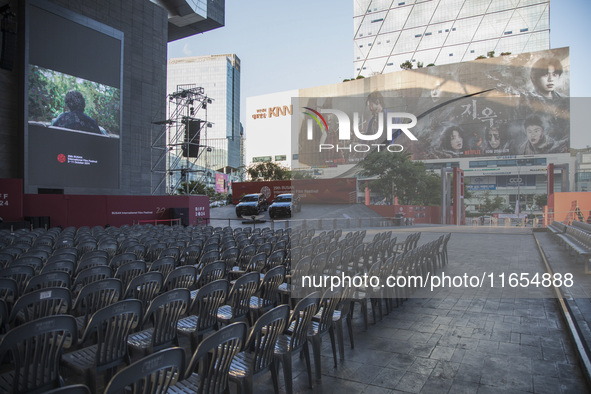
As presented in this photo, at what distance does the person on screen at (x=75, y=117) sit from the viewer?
60.2 ft

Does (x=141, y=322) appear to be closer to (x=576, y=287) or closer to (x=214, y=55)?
(x=576, y=287)

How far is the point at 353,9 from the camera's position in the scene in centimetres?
1106

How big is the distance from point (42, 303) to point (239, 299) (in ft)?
5.16

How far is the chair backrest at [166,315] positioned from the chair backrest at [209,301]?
0.53ft

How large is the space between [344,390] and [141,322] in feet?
5.25

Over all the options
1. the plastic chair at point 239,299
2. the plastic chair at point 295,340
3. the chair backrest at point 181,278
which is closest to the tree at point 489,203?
the plastic chair at point 239,299

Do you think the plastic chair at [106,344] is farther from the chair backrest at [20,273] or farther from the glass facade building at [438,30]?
the glass facade building at [438,30]

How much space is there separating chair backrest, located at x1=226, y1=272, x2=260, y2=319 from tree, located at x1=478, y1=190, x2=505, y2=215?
6.06 meters

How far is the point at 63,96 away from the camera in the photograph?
18484 mm

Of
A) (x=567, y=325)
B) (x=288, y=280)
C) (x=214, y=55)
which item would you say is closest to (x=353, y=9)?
(x=288, y=280)

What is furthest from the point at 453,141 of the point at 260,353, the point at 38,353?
the point at 38,353

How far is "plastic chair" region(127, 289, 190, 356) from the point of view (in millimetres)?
2584

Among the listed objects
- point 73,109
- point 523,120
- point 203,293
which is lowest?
point 203,293

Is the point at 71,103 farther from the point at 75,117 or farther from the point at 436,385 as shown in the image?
the point at 436,385
